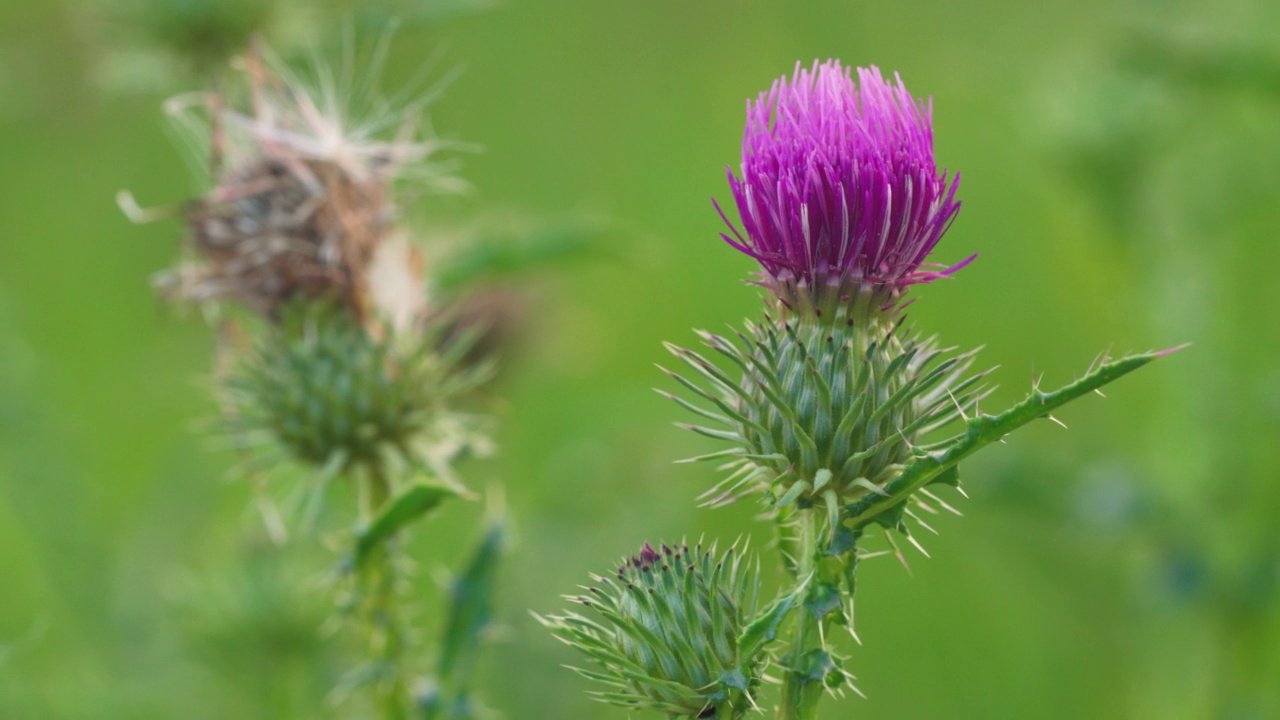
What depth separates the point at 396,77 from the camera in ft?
17.0

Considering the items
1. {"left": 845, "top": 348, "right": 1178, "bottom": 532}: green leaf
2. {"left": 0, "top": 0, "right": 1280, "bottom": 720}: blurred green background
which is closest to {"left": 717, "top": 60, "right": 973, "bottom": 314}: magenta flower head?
{"left": 845, "top": 348, "right": 1178, "bottom": 532}: green leaf

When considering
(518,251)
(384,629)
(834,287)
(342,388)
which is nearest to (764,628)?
(834,287)

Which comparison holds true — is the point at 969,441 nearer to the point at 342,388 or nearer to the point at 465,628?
the point at 465,628

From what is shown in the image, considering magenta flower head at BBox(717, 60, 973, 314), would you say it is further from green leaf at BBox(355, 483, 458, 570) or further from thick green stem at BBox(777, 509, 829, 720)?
green leaf at BBox(355, 483, 458, 570)

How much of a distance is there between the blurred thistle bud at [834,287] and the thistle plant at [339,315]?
103 cm

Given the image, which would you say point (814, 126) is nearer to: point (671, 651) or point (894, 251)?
point (894, 251)

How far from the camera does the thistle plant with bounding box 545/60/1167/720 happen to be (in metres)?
2.23

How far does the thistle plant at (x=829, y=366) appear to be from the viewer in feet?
7.32

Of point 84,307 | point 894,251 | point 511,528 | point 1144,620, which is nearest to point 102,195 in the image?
point 84,307

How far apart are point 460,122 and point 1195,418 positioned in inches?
240

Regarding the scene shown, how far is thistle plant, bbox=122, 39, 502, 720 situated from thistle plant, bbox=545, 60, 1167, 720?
95 centimetres

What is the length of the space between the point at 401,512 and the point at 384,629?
2.09ft

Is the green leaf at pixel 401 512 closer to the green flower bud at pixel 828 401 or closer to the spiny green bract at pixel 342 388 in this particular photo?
the spiny green bract at pixel 342 388

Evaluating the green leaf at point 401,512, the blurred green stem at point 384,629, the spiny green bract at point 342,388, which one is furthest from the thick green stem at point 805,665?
the spiny green bract at point 342,388
